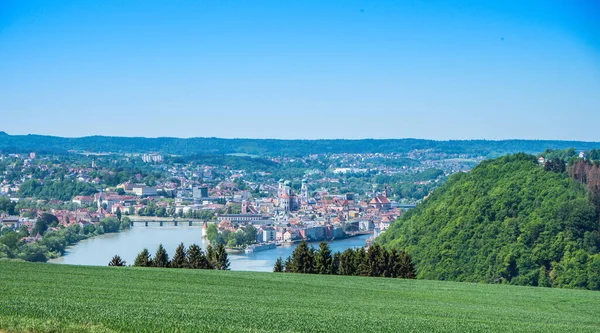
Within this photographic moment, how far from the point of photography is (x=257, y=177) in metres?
182

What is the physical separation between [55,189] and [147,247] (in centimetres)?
6655

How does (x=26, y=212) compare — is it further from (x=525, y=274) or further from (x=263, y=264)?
(x=525, y=274)

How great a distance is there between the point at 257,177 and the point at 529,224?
469 feet

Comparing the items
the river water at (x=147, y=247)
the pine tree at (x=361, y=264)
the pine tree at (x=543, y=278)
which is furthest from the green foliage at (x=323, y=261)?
the river water at (x=147, y=247)

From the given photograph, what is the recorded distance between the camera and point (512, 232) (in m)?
41.2

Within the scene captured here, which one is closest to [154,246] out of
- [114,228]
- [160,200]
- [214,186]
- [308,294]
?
[114,228]

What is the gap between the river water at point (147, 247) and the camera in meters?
52.9

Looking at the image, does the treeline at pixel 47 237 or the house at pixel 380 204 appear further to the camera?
the house at pixel 380 204

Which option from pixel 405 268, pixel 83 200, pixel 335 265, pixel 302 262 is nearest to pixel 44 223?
pixel 83 200

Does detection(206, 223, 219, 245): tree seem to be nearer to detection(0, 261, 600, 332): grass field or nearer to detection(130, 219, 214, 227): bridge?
detection(130, 219, 214, 227): bridge

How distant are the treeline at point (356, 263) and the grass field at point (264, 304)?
4807mm

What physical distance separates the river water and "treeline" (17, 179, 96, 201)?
3777cm

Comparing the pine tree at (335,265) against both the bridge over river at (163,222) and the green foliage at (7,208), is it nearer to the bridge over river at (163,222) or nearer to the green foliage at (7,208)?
the bridge over river at (163,222)

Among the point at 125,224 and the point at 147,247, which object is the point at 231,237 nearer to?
the point at 147,247
